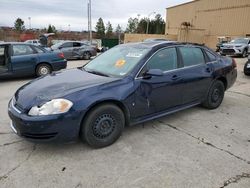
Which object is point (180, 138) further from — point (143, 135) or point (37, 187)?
point (37, 187)

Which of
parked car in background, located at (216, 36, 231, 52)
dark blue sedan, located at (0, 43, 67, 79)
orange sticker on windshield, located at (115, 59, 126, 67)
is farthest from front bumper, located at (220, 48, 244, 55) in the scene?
orange sticker on windshield, located at (115, 59, 126, 67)

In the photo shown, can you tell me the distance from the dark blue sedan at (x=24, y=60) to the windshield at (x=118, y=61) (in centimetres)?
491

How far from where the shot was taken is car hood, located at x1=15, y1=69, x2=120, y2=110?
10.7 ft

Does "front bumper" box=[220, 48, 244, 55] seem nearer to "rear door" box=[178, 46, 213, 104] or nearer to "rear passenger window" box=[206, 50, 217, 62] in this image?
"rear passenger window" box=[206, 50, 217, 62]

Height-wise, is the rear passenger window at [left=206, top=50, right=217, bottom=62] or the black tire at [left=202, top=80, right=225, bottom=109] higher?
the rear passenger window at [left=206, top=50, right=217, bottom=62]

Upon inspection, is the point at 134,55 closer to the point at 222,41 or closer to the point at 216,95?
the point at 216,95

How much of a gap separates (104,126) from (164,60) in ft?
5.19

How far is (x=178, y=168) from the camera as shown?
308 cm

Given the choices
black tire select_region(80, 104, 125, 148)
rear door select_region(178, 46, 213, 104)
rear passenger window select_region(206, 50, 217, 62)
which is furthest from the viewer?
rear passenger window select_region(206, 50, 217, 62)

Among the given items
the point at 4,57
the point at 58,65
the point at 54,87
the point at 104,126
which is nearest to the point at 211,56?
the point at 104,126

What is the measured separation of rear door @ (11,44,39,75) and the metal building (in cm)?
2964

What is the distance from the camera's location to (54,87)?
352cm

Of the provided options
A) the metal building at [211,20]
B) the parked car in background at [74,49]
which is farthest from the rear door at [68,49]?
the metal building at [211,20]

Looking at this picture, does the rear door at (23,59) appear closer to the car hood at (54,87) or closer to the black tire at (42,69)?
the black tire at (42,69)
